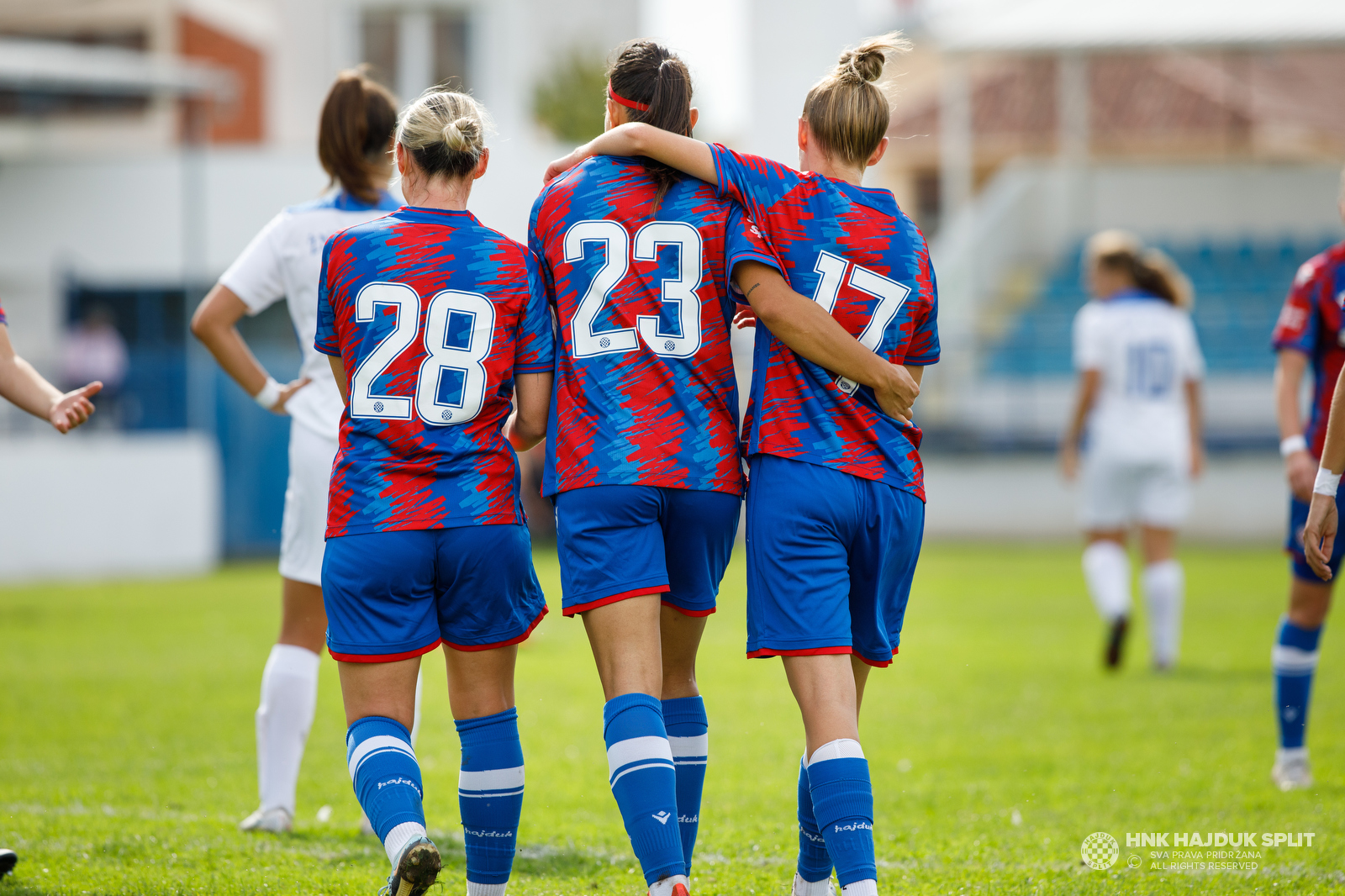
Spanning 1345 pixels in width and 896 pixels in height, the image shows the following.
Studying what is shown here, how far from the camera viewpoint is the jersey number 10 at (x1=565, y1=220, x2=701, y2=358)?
130 inches

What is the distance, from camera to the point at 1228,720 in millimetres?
6703

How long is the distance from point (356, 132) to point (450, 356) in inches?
57.8

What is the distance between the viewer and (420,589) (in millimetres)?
3299

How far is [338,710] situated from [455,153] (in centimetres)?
479

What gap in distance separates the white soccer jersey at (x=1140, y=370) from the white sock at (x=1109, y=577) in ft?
1.97

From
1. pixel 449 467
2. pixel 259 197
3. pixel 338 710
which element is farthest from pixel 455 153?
pixel 259 197

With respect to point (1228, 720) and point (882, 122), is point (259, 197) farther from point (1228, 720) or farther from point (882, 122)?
point (882, 122)

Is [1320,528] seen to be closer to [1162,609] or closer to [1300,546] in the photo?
[1300,546]

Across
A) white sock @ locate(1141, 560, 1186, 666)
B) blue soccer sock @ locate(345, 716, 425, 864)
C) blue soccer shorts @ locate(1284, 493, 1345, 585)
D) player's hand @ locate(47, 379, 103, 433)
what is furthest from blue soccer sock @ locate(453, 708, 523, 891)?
white sock @ locate(1141, 560, 1186, 666)

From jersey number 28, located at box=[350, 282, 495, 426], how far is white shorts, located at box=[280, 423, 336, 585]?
4.03 ft

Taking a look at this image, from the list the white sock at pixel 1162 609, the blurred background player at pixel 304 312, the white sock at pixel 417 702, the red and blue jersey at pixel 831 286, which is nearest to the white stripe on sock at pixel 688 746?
the white sock at pixel 417 702

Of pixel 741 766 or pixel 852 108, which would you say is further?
pixel 741 766

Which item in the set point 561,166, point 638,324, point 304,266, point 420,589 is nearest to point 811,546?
point 638,324

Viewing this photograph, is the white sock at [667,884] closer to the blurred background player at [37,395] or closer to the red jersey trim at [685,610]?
the red jersey trim at [685,610]
